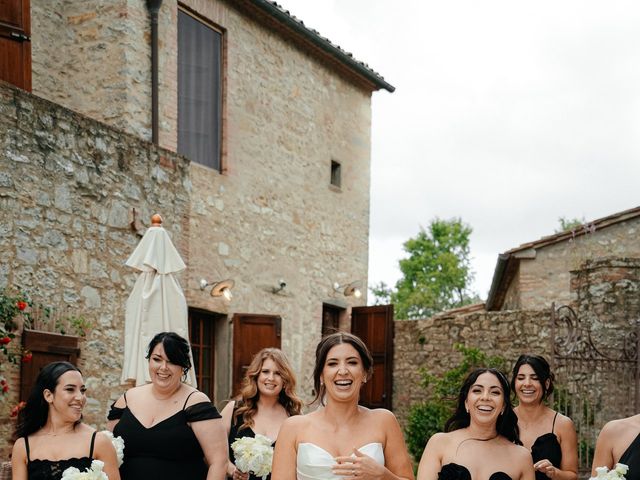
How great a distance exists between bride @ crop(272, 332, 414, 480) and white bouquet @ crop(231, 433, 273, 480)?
1.32 m

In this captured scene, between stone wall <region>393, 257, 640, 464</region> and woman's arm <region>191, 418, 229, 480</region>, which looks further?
stone wall <region>393, 257, 640, 464</region>

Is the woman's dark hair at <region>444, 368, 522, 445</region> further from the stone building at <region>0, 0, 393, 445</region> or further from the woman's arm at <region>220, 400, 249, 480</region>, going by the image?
the stone building at <region>0, 0, 393, 445</region>

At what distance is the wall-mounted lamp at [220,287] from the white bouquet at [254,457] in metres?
7.62

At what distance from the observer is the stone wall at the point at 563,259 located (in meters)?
16.6

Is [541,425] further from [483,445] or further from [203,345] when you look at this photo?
[203,345]

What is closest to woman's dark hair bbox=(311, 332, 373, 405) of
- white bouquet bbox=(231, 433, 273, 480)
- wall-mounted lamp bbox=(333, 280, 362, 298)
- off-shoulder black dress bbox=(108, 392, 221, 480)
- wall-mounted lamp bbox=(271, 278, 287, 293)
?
off-shoulder black dress bbox=(108, 392, 221, 480)

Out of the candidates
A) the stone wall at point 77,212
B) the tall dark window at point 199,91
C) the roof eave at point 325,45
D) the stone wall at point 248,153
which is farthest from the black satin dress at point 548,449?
the roof eave at point 325,45

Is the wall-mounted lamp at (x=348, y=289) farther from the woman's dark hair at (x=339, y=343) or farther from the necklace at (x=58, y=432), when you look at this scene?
the woman's dark hair at (x=339, y=343)

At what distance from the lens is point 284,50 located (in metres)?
15.6

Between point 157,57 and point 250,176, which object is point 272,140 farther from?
point 157,57

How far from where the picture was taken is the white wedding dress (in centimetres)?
409

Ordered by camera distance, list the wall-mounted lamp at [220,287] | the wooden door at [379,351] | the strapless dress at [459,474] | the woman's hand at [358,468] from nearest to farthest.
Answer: the woman's hand at [358,468]
the strapless dress at [459,474]
the wall-mounted lamp at [220,287]
the wooden door at [379,351]

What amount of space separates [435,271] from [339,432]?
40146mm

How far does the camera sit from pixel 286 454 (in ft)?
13.7
